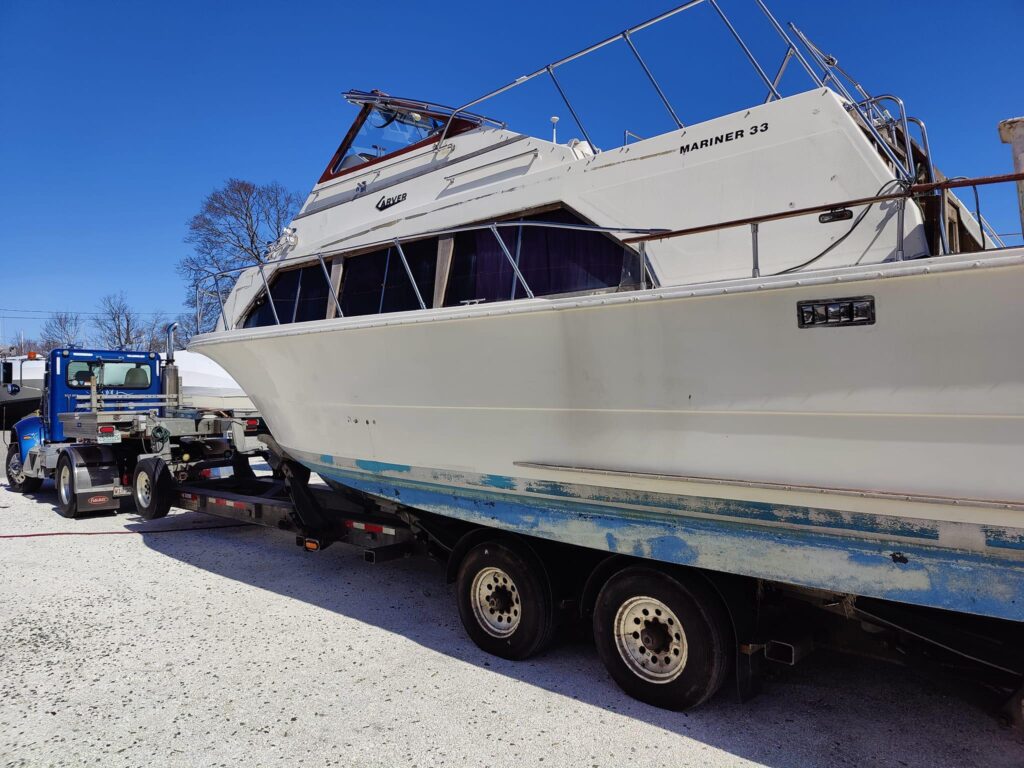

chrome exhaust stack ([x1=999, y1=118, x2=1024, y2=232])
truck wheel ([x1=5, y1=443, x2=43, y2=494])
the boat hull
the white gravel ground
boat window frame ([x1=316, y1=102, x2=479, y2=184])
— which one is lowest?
the white gravel ground

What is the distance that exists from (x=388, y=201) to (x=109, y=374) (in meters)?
6.39

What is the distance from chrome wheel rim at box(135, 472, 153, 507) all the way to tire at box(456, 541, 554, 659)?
5.29m

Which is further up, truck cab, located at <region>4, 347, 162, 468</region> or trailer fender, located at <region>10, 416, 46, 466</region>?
truck cab, located at <region>4, 347, 162, 468</region>

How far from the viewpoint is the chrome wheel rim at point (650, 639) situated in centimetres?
332

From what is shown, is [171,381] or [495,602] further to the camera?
[171,381]

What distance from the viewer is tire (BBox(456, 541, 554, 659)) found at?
3.88 meters

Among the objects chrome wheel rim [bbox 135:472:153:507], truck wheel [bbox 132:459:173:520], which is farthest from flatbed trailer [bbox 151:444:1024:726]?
chrome wheel rim [bbox 135:472:153:507]

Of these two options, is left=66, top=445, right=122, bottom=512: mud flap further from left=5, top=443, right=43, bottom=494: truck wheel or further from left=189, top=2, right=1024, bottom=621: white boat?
left=189, top=2, right=1024, bottom=621: white boat

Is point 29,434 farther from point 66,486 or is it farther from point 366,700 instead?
point 366,700

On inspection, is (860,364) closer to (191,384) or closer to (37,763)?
(37,763)

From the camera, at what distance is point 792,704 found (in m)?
3.43

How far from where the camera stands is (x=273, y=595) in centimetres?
527

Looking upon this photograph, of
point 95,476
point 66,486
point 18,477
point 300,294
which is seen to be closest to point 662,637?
point 300,294

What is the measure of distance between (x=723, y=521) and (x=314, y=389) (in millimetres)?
2967
